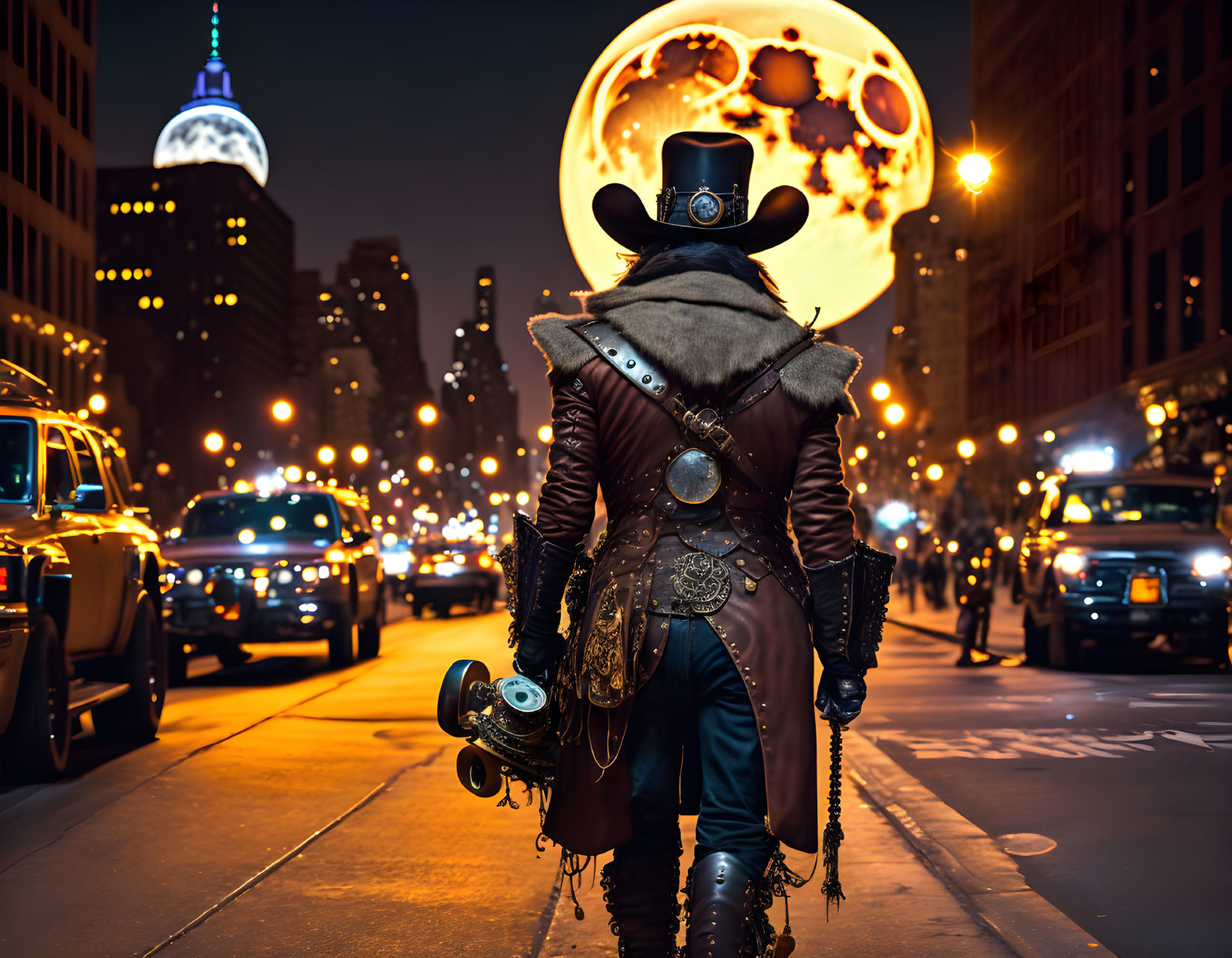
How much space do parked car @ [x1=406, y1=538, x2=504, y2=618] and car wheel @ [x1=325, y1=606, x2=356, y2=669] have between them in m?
13.9

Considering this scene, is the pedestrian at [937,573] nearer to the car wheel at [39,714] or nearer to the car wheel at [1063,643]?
the car wheel at [1063,643]

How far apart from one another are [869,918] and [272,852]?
2800 millimetres

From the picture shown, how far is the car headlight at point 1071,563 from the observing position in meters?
15.0

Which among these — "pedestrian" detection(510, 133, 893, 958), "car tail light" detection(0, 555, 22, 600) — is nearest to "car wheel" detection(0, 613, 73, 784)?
"car tail light" detection(0, 555, 22, 600)

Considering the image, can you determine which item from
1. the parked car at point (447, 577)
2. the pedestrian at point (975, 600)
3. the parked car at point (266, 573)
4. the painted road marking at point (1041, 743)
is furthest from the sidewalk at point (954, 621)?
the parked car at point (447, 577)

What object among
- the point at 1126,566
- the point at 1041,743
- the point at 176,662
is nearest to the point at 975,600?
the point at 1126,566

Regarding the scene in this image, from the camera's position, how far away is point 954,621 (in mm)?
26406

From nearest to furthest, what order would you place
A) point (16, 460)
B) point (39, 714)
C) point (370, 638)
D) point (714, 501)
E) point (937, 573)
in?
point (714, 501), point (39, 714), point (16, 460), point (370, 638), point (937, 573)

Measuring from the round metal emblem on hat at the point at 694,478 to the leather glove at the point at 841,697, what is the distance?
555 mm

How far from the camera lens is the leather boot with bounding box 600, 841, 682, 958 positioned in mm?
3609

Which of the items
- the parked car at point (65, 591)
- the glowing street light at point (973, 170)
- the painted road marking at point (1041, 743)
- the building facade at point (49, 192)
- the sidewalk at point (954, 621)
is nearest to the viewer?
the parked car at point (65, 591)

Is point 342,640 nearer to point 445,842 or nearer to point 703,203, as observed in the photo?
point 445,842

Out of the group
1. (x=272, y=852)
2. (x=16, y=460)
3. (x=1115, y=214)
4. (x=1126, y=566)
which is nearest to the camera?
(x=272, y=852)

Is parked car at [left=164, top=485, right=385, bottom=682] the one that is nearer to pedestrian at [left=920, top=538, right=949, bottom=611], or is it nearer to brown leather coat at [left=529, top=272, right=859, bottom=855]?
brown leather coat at [left=529, top=272, right=859, bottom=855]
